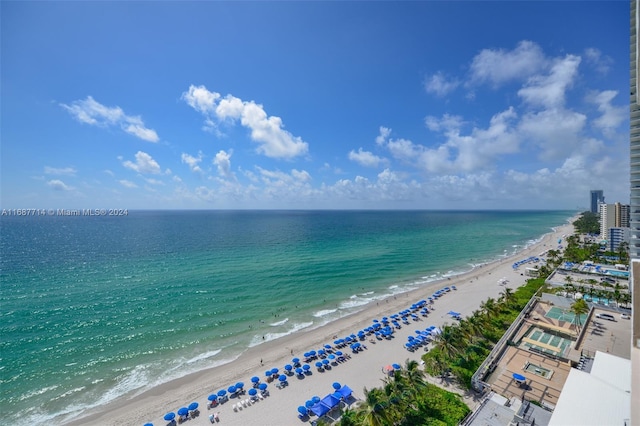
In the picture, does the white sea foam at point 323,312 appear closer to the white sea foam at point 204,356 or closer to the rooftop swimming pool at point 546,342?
the white sea foam at point 204,356

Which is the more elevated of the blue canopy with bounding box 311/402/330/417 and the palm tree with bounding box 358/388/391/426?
the palm tree with bounding box 358/388/391/426

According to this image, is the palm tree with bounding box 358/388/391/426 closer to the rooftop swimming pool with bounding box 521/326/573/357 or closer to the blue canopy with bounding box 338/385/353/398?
the blue canopy with bounding box 338/385/353/398

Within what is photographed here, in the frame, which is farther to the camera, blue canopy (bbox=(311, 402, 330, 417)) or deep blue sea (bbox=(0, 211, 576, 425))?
deep blue sea (bbox=(0, 211, 576, 425))

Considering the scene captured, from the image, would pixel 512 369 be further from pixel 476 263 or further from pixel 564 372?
pixel 476 263

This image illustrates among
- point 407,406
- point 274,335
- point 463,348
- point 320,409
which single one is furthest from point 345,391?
point 274,335

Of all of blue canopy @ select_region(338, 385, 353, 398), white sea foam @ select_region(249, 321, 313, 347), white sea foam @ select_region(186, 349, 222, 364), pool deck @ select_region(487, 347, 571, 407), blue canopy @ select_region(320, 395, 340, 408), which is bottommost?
white sea foam @ select_region(186, 349, 222, 364)

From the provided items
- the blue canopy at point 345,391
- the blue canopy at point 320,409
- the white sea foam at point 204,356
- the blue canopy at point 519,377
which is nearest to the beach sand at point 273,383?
the blue canopy at point 345,391

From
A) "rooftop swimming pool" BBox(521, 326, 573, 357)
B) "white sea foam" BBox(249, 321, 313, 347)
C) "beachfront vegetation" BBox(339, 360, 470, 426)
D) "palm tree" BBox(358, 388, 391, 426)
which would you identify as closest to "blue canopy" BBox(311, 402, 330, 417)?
"beachfront vegetation" BBox(339, 360, 470, 426)
